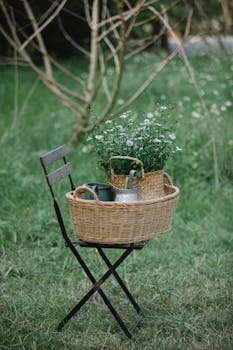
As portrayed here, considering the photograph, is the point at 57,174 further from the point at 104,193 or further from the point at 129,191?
the point at 129,191

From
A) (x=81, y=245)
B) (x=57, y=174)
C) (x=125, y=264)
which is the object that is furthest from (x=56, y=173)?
(x=125, y=264)

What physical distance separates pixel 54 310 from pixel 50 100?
601 cm

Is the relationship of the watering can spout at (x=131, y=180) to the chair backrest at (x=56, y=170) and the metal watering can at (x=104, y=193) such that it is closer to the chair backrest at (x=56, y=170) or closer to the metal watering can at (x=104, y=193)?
the metal watering can at (x=104, y=193)

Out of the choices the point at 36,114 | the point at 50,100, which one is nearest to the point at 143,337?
the point at 36,114

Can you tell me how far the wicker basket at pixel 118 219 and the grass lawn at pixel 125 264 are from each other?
1.35ft

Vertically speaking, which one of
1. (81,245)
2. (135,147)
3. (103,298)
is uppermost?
(135,147)

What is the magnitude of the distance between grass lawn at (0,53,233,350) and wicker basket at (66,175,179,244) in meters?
0.41

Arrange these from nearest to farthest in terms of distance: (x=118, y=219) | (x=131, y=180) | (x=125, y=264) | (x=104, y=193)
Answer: (x=118, y=219), (x=131, y=180), (x=104, y=193), (x=125, y=264)

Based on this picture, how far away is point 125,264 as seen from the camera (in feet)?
15.0

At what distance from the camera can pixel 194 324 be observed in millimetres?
3662

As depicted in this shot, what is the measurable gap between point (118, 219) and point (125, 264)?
1.48 metres

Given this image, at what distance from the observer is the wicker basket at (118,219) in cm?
315

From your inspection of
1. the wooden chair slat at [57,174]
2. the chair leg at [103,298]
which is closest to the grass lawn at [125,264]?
the chair leg at [103,298]

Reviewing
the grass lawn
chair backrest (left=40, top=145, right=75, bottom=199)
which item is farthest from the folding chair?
the grass lawn
